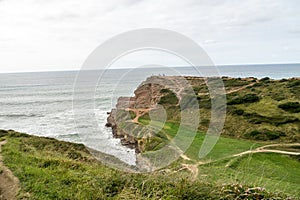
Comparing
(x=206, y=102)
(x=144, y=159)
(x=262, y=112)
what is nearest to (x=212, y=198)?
(x=144, y=159)

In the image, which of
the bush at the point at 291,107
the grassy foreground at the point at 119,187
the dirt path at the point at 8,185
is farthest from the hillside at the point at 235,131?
the dirt path at the point at 8,185

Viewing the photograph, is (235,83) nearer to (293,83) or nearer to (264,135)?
(293,83)

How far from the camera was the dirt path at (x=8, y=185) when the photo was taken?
7723mm

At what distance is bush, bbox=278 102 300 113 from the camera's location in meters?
31.9

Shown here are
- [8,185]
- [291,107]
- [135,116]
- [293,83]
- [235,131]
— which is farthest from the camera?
[293,83]

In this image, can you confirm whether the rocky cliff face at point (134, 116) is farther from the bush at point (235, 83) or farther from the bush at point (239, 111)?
the bush at point (235, 83)

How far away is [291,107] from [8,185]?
3200cm

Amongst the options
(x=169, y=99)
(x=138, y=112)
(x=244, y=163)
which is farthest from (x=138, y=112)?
(x=244, y=163)

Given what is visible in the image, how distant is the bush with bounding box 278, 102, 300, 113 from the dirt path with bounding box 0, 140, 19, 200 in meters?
30.7

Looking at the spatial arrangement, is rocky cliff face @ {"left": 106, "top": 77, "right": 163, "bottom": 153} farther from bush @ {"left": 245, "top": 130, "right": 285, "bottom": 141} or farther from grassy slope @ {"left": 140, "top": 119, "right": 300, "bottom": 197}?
bush @ {"left": 245, "top": 130, "right": 285, "bottom": 141}

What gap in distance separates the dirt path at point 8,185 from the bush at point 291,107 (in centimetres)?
3074

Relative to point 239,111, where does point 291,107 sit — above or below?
above

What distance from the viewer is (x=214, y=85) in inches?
2079

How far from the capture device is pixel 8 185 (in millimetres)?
8445
